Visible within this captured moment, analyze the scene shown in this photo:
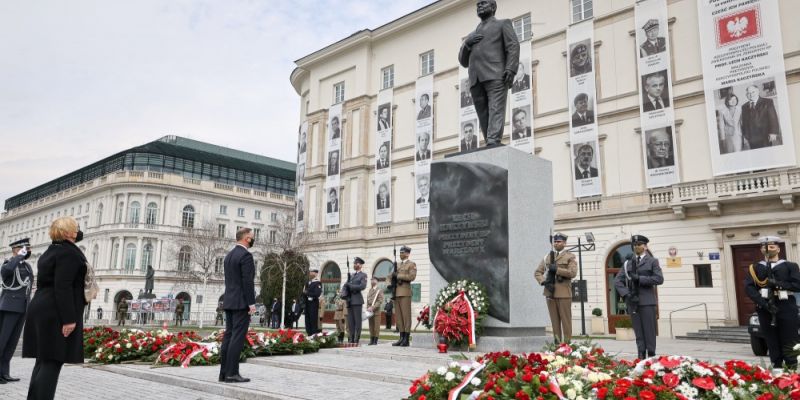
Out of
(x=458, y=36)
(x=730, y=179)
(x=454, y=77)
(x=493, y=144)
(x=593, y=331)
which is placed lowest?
(x=593, y=331)

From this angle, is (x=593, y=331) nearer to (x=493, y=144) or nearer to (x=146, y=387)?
(x=493, y=144)

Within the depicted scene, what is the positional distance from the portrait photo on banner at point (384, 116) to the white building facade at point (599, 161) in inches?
17.6

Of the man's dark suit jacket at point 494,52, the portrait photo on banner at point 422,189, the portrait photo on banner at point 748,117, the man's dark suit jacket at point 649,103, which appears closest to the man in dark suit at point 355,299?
the man's dark suit jacket at point 494,52

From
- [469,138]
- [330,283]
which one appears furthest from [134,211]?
[469,138]

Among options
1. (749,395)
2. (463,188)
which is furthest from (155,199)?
(749,395)

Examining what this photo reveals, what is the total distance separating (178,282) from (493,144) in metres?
55.7

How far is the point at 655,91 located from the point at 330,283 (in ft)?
75.0

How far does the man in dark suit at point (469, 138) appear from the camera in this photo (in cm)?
3169

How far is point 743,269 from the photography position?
72.0ft

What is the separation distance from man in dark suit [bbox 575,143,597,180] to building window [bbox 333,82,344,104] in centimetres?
1885

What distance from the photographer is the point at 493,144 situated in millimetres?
9734

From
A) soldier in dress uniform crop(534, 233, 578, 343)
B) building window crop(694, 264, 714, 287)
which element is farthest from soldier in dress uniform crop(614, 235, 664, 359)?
building window crop(694, 264, 714, 287)

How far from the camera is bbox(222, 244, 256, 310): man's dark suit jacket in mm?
7285

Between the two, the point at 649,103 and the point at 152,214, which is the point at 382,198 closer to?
the point at 649,103
